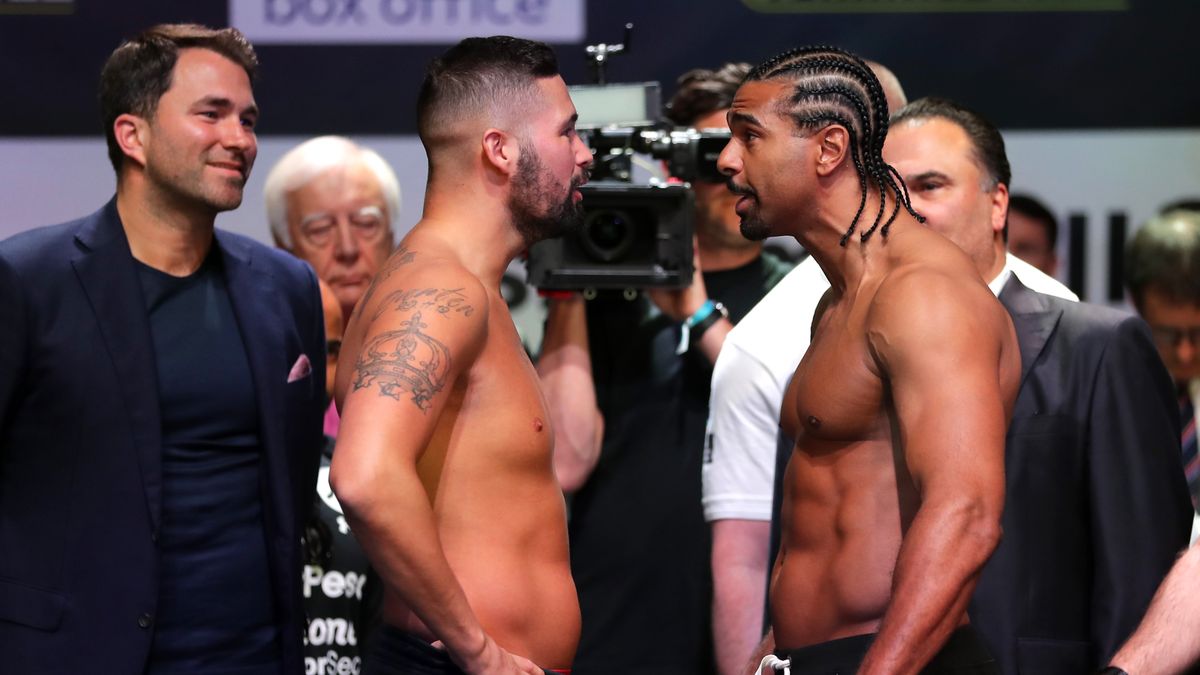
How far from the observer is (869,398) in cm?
215

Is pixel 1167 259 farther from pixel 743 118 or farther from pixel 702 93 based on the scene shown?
pixel 743 118

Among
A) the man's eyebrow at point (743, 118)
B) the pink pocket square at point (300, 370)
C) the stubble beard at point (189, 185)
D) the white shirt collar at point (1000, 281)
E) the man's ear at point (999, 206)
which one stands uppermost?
the man's eyebrow at point (743, 118)

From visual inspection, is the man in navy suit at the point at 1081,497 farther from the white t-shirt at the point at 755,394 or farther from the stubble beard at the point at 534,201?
the stubble beard at the point at 534,201

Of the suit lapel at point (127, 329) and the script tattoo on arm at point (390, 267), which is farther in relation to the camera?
the suit lapel at point (127, 329)

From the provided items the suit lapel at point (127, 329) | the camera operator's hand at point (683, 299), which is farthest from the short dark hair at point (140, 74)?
the camera operator's hand at point (683, 299)

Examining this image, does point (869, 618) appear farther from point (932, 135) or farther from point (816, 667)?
point (932, 135)

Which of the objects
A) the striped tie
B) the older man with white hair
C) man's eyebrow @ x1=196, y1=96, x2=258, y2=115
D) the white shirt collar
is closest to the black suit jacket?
the white shirt collar

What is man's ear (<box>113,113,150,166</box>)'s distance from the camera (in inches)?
112

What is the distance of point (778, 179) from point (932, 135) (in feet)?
2.13

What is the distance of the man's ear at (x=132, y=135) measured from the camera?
284 cm

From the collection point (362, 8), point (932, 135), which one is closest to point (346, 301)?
point (362, 8)

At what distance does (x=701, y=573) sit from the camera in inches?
131

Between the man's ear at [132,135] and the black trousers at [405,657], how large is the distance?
109cm

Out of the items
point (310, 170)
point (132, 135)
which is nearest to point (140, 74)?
point (132, 135)
